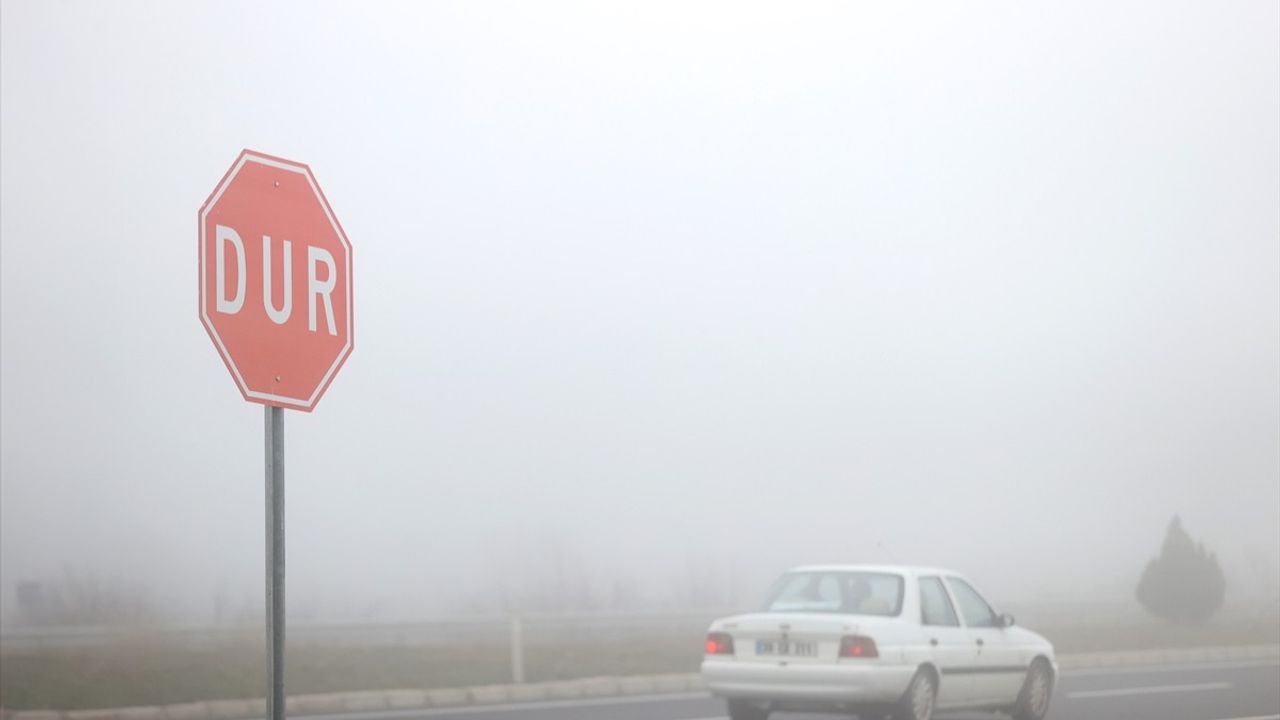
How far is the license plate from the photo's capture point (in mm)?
10859

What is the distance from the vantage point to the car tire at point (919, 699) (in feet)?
35.6

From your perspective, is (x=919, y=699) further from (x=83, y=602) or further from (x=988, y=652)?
(x=83, y=602)

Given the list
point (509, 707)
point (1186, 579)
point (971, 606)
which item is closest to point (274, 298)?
point (971, 606)

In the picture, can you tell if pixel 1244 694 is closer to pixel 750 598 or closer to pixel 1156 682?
pixel 1156 682

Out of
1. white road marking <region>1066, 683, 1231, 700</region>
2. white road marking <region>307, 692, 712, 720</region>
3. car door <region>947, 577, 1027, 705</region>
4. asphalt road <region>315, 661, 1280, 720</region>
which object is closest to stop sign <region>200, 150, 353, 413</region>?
car door <region>947, 577, 1027, 705</region>

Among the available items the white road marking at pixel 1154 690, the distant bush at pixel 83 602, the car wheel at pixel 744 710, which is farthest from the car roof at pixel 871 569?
the distant bush at pixel 83 602

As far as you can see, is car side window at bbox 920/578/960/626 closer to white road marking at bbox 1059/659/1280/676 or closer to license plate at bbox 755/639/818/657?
license plate at bbox 755/639/818/657

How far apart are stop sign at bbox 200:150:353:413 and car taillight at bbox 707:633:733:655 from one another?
7325 mm

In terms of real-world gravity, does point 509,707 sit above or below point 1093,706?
above

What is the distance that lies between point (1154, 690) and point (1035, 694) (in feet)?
13.1

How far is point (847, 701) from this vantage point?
35.0ft

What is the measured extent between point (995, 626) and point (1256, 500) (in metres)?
19.2

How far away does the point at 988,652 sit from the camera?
11945 millimetres

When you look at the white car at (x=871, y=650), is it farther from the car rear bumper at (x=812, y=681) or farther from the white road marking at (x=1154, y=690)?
the white road marking at (x=1154, y=690)
